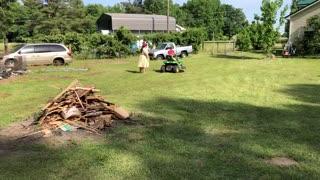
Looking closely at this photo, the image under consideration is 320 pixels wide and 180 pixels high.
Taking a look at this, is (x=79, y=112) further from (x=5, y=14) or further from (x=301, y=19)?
(x=5, y=14)

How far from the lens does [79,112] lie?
771cm

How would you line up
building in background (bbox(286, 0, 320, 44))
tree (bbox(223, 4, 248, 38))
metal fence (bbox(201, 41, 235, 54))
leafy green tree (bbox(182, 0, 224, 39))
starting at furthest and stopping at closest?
tree (bbox(223, 4, 248, 38)), leafy green tree (bbox(182, 0, 224, 39)), metal fence (bbox(201, 41, 235, 54)), building in background (bbox(286, 0, 320, 44))

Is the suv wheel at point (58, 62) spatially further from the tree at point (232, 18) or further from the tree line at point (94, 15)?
the tree at point (232, 18)

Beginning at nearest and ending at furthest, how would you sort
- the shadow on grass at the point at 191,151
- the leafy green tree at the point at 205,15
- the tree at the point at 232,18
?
the shadow on grass at the point at 191,151
the leafy green tree at the point at 205,15
the tree at the point at 232,18

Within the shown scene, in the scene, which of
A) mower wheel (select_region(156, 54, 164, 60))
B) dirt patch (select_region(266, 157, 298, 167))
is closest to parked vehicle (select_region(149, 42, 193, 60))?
mower wheel (select_region(156, 54, 164, 60))

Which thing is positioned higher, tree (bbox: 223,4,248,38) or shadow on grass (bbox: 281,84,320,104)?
tree (bbox: 223,4,248,38)

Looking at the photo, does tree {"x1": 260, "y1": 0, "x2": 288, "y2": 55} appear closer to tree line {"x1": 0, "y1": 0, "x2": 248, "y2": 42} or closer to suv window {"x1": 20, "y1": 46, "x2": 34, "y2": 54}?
suv window {"x1": 20, "y1": 46, "x2": 34, "y2": 54}

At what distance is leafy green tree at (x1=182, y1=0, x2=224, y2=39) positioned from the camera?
115 metres

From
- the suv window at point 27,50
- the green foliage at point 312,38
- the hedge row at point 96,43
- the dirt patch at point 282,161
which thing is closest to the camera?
the dirt patch at point 282,161

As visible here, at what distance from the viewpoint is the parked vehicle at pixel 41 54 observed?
22406mm

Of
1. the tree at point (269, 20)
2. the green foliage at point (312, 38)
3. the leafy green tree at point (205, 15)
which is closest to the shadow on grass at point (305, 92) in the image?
the tree at point (269, 20)

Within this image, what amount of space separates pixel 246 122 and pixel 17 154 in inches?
195

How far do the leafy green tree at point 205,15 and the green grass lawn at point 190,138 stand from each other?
336ft

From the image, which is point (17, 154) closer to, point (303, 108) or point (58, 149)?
point (58, 149)
